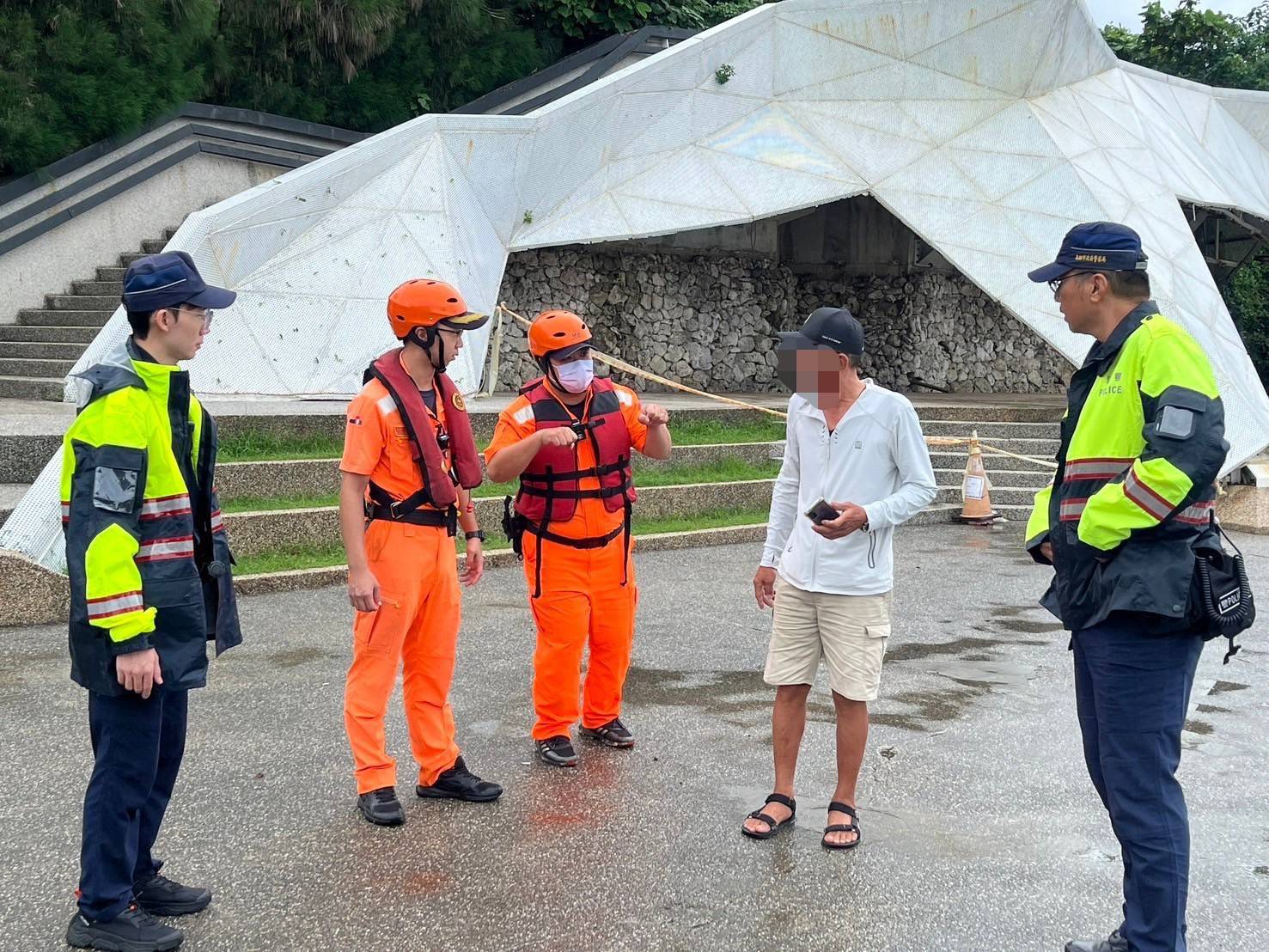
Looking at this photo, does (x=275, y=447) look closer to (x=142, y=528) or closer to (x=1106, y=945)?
(x=142, y=528)

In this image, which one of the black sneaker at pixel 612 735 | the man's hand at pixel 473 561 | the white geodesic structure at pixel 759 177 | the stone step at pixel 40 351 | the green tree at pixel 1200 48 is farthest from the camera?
the green tree at pixel 1200 48

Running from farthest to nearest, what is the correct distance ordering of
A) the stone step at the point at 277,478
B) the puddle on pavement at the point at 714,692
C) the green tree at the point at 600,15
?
the green tree at the point at 600,15 < the stone step at the point at 277,478 < the puddle on pavement at the point at 714,692

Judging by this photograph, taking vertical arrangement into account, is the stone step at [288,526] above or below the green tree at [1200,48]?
below

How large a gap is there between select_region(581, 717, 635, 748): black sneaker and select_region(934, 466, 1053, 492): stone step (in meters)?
8.46

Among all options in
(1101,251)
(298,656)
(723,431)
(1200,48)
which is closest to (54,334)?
(723,431)

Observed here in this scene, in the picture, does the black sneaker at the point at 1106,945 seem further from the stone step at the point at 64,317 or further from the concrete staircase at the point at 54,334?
the stone step at the point at 64,317

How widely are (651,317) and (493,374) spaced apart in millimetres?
3903

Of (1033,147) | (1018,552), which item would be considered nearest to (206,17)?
(1033,147)

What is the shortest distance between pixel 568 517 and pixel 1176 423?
7.79 feet

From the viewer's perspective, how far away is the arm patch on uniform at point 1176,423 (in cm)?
276

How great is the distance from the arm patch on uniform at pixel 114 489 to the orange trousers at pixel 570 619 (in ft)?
5.91

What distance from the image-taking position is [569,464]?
4.63 m

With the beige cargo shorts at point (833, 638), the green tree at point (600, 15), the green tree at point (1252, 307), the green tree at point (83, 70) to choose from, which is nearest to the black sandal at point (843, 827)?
the beige cargo shorts at point (833, 638)

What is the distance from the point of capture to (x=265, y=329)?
11422 mm
